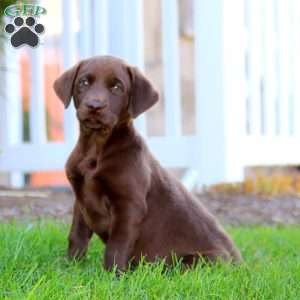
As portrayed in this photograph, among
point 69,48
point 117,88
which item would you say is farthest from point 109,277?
point 69,48

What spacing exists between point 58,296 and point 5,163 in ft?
16.6

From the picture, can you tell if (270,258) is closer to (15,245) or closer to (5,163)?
(15,245)

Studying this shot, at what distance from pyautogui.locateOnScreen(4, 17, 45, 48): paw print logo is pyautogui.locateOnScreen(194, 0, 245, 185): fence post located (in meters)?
4.04

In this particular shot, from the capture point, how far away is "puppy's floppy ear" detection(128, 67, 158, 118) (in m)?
3.21

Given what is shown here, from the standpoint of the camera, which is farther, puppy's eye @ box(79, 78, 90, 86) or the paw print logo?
puppy's eye @ box(79, 78, 90, 86)

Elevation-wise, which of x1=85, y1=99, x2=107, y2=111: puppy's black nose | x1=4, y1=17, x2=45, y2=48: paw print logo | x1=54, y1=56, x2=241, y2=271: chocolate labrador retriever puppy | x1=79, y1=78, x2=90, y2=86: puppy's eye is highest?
x1=4, y1=17, x2=45, y2=48: paw print logo

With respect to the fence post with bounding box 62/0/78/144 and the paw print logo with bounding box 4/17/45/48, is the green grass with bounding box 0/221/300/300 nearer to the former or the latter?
the paw print logo with bounding box 4/17/45/48

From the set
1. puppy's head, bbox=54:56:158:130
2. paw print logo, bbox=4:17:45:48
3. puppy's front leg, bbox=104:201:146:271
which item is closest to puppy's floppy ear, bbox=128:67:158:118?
puppy's head, bbox=54:56:158:130

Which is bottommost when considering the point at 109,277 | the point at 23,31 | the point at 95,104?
the point at 109,277

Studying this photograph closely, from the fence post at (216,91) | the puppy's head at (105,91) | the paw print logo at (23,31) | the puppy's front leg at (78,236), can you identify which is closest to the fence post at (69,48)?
the fence post at (216,91)

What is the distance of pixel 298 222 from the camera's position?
560 centimetres

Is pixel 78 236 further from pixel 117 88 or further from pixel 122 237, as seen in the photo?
pixel 117 88

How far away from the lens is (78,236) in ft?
11.1

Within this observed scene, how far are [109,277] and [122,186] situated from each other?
43cm
